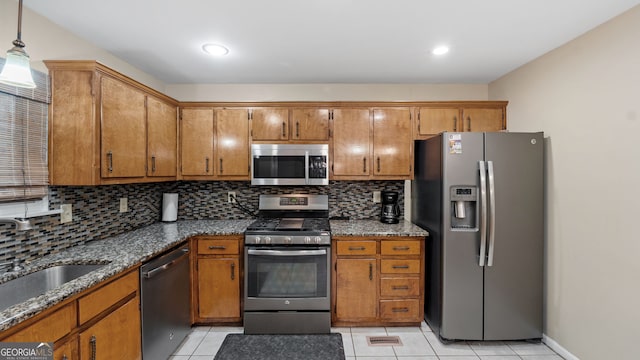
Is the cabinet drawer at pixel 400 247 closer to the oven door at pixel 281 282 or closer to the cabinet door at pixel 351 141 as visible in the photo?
the oven door at pixel 281 282

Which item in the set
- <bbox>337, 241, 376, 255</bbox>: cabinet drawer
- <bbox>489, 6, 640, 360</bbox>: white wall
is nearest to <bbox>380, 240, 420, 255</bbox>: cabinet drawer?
<bbox>337, 241, 376, 255</bbox>: cabinet drawer

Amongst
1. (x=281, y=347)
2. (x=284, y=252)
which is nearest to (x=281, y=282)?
(x=284, y=252)

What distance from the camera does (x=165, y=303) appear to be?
2111 millimetres

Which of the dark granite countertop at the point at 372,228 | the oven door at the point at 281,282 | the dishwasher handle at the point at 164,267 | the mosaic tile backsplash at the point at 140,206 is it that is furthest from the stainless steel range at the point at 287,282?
the mosaic tile backsplash at the point at 140,206

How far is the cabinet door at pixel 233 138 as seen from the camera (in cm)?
295

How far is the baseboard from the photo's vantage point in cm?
214

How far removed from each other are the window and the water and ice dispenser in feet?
9.70

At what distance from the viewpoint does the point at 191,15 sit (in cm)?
180

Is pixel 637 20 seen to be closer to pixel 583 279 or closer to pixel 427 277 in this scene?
pixel 583 279

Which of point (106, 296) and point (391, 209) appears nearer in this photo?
point (106, 296)

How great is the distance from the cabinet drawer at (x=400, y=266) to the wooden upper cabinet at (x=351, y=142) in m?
0.94

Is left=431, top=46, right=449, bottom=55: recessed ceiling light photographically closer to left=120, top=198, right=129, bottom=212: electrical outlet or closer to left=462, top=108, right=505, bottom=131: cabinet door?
left=462, top=108, right=505, bottom=131: cabinet door

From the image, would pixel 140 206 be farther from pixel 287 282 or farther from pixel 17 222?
pixel 287 282

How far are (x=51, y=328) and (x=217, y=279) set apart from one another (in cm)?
140
